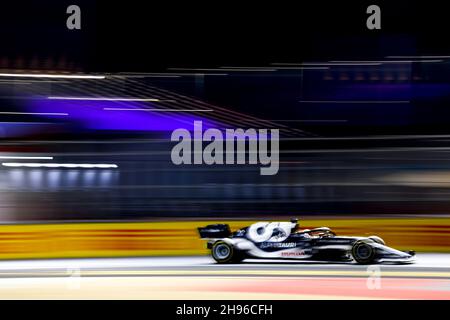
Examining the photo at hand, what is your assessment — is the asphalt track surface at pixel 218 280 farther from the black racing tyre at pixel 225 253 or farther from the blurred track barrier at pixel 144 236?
the blurred track barrier at pixel 144 236

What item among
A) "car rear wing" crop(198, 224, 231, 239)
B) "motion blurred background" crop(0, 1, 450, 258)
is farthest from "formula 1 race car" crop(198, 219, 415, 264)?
"motion blurred background" crop(0, 1, 450, 258)

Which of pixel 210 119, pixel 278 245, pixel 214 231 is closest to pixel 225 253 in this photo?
pixel 214 231

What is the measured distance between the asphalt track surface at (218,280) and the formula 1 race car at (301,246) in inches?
5.6

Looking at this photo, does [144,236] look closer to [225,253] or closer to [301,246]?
[225,253]

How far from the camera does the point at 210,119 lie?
15.5 metres

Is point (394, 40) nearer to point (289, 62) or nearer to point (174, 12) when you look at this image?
point (289, 62)


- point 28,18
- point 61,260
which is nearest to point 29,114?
point 28,18

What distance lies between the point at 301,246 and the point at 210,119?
284 inches

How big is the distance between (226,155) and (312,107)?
6.49 m

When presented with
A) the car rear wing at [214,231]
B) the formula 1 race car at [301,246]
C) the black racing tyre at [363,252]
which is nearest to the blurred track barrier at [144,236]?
the car rear wing at [214,231]

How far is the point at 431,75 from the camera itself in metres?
17.5

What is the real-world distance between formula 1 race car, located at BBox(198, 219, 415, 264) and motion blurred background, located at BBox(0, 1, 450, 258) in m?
1.71

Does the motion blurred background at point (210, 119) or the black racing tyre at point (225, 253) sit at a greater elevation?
the motion blurred background at point (210, 119)

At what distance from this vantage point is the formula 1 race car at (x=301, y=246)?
28.5 feet
